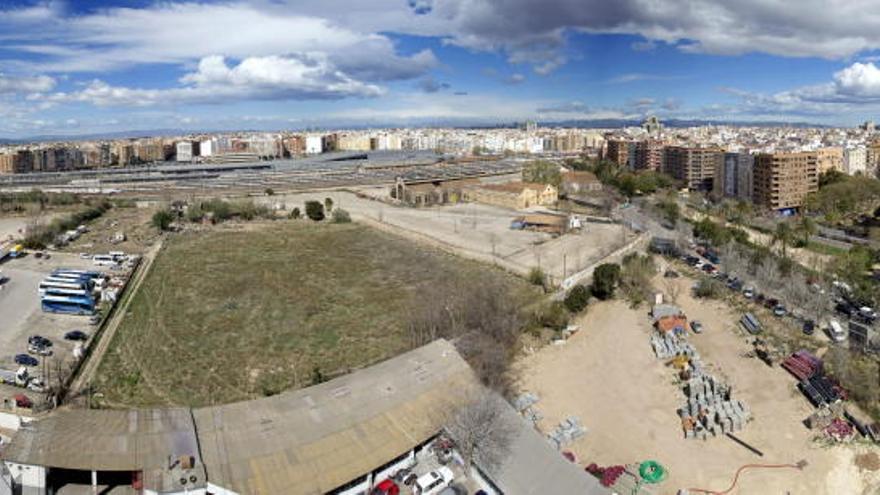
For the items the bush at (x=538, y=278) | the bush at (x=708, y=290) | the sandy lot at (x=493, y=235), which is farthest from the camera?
the sandy lot at (x=493, y=235)

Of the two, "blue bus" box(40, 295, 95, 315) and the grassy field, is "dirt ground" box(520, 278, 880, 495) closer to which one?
the grassy field

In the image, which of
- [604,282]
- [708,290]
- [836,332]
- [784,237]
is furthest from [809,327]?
[784,237]

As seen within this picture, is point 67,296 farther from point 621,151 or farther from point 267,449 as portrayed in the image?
point 621,151

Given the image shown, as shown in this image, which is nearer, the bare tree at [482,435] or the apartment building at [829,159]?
the bare tree at [482,435]

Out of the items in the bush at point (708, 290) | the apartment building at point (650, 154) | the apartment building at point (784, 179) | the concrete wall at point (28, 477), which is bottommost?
the concrete wall at point (28, 477)

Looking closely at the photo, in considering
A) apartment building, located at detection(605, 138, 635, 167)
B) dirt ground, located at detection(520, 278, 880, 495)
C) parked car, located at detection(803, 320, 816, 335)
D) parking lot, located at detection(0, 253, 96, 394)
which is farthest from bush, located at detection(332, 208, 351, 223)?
apartment building, located at detection(605, 138, 635, 167)

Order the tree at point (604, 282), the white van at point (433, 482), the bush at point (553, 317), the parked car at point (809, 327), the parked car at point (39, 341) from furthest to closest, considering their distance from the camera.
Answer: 1. the tree at point (604, 282)
2. the bush at point (553, 317)
3. the parked car at point (809, 327)
4. the parked car at point (39, 341)
5. the white van at point (433, 482)

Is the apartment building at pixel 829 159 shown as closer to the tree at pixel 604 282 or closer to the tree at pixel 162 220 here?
the tree at pixel 604 282

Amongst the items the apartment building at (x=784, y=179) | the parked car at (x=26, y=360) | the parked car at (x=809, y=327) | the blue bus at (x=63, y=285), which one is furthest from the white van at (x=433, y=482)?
the apartment building at (x=784, y=179)
